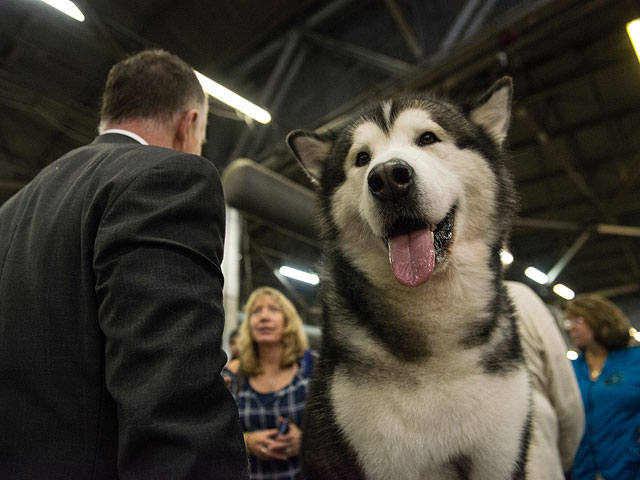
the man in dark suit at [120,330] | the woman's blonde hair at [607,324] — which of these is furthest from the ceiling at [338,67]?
the man in dark suit at [120,330]

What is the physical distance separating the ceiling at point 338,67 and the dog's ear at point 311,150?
110 inches

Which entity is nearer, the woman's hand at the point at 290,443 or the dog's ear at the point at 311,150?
the dog's ear at the point at 311,150

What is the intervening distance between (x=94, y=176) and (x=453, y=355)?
44.3 inches

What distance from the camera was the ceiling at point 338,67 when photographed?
6.38 meters

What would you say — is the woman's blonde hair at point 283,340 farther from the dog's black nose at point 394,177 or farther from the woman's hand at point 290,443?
the dog's black nose at point 394,177

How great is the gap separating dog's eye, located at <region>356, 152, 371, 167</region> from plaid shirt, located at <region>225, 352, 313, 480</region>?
172cm

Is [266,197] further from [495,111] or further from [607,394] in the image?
[607,394]

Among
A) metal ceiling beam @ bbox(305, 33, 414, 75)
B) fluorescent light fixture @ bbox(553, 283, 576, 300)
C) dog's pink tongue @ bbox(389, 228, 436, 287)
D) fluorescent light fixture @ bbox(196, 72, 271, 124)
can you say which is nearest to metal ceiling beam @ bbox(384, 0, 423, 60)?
metal ceiling beam @ bbox(305, 33, 414, 75)

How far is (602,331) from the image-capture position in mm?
3742

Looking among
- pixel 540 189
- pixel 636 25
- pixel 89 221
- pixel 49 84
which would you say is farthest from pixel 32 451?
pixel 540 189

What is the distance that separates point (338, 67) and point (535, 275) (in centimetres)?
658

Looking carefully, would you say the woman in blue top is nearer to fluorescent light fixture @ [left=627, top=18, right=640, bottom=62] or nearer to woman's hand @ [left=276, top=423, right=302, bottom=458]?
woman's hand @ [left=276, top=423, right=302, bottom=458]

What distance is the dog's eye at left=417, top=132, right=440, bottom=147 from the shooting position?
1757mm

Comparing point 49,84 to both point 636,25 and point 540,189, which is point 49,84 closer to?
point 636,25
